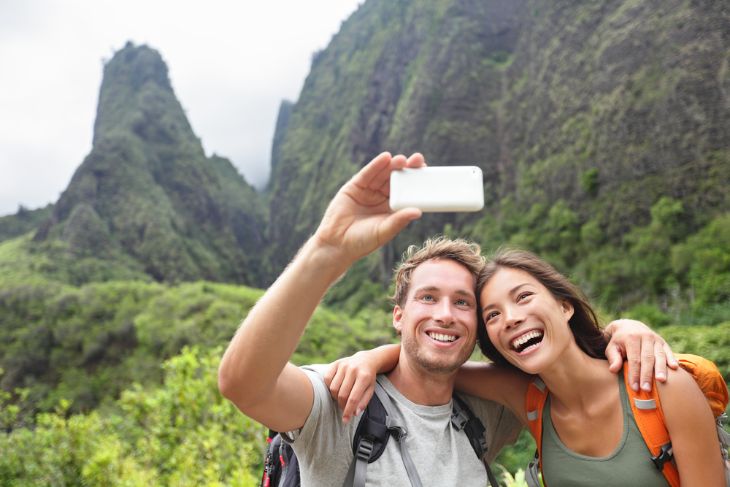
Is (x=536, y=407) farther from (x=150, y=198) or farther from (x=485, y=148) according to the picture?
(x=150, y=198)

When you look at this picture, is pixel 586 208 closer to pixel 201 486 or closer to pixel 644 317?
pixel 644 317

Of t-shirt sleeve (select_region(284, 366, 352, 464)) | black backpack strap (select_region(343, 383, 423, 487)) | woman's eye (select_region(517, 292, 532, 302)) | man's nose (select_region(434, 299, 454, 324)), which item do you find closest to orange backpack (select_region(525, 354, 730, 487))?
woman's eye (select_region(517, 292, 532, 302))

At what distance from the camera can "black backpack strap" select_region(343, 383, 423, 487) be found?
196 cm

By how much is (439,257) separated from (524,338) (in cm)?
54

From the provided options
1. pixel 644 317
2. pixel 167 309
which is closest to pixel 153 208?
pixel 167 309

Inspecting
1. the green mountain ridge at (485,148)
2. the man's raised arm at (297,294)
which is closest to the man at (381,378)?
the man's raised arm at (297,294)

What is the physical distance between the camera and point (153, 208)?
2815 inches

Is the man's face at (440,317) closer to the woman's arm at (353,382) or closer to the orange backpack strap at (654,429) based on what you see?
the woman's arm at (353,382)

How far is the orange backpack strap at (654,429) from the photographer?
76.9 inches

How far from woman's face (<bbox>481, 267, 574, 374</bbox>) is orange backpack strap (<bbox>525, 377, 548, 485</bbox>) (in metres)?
0.27

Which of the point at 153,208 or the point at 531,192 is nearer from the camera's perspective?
the point at 531,192

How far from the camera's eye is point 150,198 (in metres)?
73.6

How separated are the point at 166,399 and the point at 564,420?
5155mm

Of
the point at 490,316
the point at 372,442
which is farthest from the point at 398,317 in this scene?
the point at 372,442
